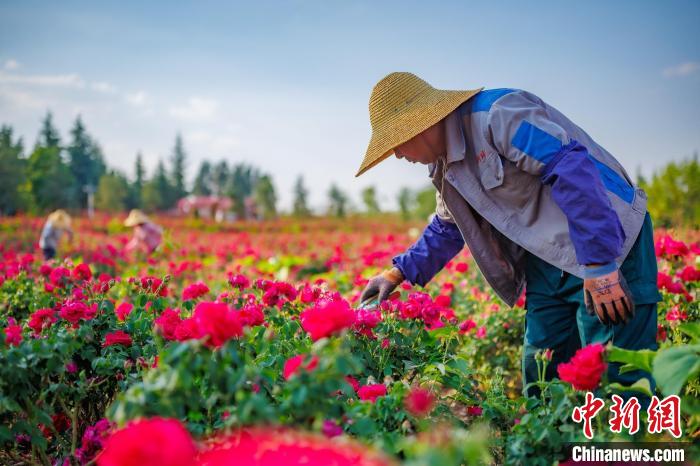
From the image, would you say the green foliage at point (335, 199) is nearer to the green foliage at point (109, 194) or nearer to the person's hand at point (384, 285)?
the green foliage at point (109, 194)

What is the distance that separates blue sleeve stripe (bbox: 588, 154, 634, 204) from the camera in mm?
2051

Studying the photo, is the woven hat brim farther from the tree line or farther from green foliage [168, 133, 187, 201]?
green foliage [168, 133, 187, 201]

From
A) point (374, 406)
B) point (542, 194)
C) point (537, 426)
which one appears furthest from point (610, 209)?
point (374, 406)

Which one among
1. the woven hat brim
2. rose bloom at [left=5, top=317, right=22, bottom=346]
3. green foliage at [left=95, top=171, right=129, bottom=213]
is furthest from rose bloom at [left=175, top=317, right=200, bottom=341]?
green foliage at [left=95, top=171, right=129, bottom=213]

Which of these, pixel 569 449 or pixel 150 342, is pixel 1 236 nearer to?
pixel 150 342

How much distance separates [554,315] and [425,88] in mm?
1061

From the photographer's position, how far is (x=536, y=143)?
1921 mm

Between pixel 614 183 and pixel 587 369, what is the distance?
999mm

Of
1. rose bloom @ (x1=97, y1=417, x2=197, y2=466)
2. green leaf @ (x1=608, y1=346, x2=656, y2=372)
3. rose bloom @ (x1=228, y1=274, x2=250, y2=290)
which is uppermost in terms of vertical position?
rose bloom @ (x1=228, y1=274, x2=250, y2=290)

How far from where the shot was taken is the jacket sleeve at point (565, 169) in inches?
70.9

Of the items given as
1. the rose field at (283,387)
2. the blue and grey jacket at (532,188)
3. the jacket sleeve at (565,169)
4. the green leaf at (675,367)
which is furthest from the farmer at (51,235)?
the green leaf at (675,367)

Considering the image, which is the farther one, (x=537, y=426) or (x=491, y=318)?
(x=491, y=318)

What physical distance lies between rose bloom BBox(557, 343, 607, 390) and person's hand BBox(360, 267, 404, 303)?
1175 mm

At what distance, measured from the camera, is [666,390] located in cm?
125
